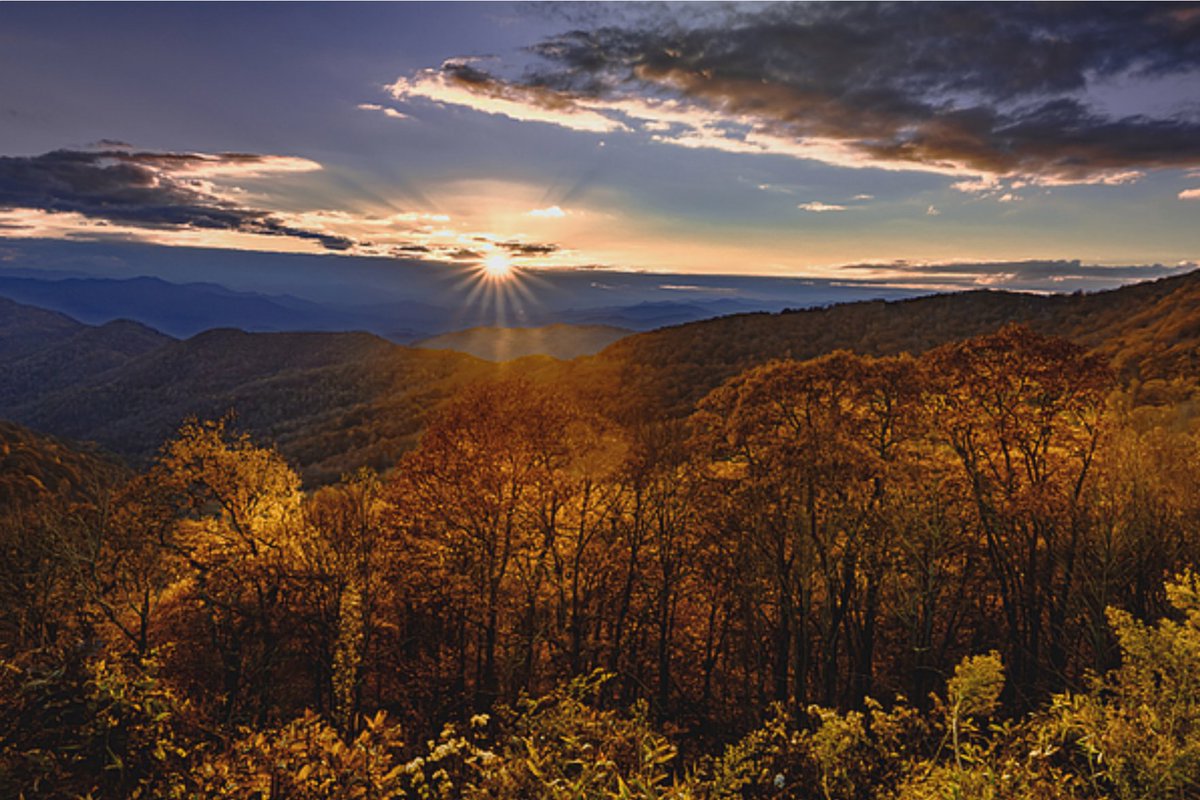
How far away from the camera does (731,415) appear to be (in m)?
24.8

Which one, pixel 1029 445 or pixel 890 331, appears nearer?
pixel 1029 445

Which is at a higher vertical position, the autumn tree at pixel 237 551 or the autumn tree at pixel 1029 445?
the autumn tree at pixel 1029 445

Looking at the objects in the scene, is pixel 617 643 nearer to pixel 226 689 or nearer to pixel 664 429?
pixel 664 429

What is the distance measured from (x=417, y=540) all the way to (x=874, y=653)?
26.3 m

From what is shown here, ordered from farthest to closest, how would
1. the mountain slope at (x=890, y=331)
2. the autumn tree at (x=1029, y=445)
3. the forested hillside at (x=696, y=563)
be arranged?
the mountain slope at (x=890, y=331) → the autumn tree at (x=1029, y=445) → the forested hillside at (x=696, y=563)

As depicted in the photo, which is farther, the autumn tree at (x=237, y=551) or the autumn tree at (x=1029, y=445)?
the autumn tree at (x=237, y=551)

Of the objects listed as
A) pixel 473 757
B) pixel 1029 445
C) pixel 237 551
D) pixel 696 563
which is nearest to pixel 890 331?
pixel 1029 445

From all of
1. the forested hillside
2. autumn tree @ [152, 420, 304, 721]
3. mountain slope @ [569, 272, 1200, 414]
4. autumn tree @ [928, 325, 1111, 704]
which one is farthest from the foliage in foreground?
mountain slope @ [569, 272, 1200, 414]

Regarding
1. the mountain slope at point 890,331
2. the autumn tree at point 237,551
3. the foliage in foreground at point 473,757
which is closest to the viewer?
the foliage in foreground at point 473,757

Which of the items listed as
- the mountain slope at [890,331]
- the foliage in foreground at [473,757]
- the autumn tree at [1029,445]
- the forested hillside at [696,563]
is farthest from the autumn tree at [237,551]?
the mountain slope at [890,331]

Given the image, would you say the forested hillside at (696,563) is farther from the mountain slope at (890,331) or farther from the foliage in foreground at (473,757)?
the mountain slope at (890,331)

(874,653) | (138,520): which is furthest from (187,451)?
(874,653)

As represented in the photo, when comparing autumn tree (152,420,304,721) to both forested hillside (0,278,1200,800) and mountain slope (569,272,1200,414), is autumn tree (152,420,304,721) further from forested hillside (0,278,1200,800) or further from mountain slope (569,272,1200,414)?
Result: mountain slope (569,272,1200,414)

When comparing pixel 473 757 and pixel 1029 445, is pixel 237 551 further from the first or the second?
pixel 1029 445
